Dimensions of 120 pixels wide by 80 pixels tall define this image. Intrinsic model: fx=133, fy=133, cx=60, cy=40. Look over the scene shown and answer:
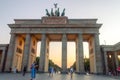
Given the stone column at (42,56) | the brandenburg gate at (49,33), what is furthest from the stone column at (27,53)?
the stone column at (42,56)

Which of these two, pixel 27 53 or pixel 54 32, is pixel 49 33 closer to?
pixel 54 32

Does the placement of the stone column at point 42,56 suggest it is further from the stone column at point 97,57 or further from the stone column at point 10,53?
the stone column at point 97,57

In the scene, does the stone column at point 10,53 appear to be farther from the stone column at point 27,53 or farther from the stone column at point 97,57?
the stone column at point 97,57

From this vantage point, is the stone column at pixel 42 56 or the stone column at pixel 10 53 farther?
the stone column at pixel 10 53

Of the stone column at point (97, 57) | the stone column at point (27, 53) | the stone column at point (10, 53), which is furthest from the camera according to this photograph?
the stone column at point (10, 53)

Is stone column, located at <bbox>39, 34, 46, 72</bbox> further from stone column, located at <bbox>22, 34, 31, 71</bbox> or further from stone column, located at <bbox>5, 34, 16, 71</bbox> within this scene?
stone column, located at <bbox>5, 34, 16, 71</bbox>

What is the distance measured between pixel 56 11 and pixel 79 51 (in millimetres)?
15018

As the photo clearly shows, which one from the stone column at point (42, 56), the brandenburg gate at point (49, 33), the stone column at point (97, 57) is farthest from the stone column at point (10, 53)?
the stone column at point (97, 57)

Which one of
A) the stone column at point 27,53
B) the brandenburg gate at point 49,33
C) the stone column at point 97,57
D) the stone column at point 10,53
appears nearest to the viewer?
the stone column at point 97,57

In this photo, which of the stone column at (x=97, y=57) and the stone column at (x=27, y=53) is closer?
the stone column at (x=97, y=57)

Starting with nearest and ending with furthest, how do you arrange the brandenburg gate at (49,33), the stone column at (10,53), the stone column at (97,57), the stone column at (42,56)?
the stone column at (97,57) < the stone column at (42,56) < the stone column at (10,53) < the brandenburg gate at (49,33)

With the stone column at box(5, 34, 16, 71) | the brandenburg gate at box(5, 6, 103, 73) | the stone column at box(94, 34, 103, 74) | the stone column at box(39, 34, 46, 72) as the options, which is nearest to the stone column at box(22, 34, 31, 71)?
the brandenburg gate at box(5, 6, 103, 73)

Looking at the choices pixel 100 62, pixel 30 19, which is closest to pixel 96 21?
pixel 100 62

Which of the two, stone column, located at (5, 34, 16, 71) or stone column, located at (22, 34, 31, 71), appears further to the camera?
stone column, located at (5, 34, 16, 71)
